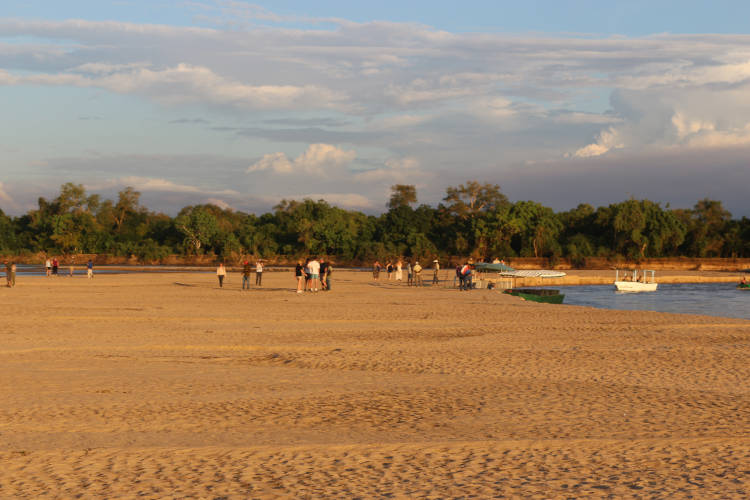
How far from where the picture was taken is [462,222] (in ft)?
376

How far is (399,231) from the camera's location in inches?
4343

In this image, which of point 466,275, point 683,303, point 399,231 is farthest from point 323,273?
point 399,231

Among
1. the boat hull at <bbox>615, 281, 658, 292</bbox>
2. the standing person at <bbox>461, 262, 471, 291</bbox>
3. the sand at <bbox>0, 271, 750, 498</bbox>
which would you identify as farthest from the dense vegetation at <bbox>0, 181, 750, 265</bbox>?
the sand at <bbox>0, 271, 750, 498</bbox>

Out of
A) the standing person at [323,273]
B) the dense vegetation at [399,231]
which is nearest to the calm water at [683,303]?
the standing person at [323,273]

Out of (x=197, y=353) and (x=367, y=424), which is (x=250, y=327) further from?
(x=367, y=424)

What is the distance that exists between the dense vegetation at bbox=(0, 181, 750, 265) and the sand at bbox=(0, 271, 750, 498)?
8266 cm

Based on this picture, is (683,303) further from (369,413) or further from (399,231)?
(399,231)

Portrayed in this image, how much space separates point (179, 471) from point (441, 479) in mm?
2178

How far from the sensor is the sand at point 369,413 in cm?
604

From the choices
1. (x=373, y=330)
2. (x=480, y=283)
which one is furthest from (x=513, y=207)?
(x=373, y=330)

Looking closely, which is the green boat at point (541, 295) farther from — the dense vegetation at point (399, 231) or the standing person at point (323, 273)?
the dense vegetation at point (399, 231)

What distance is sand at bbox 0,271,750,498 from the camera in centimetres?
604

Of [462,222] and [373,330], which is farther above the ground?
[462,222]

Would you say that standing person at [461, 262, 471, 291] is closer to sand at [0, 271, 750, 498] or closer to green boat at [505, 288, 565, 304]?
green boat at [505, 288, 565, 304]
